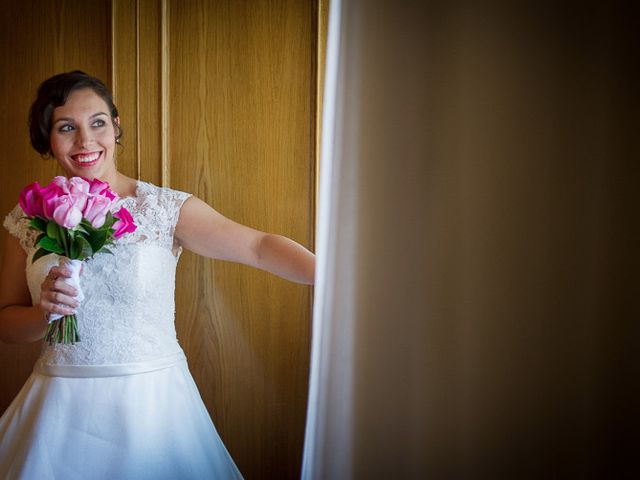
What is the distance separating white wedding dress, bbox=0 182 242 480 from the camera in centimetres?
130

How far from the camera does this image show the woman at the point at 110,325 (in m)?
1.30

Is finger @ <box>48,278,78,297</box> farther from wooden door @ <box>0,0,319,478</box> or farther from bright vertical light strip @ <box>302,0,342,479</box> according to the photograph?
bright vertical light strip @ <box>302,0,342,479</box>

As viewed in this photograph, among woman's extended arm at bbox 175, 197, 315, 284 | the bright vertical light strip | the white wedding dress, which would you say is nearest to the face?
the white wedding dress

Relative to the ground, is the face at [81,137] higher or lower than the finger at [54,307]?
higher

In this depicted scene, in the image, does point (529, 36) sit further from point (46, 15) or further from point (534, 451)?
point (46, 15)

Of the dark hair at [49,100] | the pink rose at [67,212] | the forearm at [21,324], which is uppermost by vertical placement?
the dark hair at [49,100]

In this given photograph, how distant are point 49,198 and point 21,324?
442 mm

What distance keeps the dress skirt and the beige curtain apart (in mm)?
931

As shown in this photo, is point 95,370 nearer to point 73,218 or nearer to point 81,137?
point 73,218

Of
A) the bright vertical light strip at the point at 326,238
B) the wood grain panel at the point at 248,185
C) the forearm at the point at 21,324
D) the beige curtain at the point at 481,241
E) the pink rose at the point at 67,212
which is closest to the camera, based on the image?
the beige curtain at the point at 481,241

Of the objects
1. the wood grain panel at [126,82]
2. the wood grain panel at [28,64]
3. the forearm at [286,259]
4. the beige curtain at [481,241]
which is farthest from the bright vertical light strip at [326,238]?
the wood grain panel at [28,64]

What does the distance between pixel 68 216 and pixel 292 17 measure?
0.91 m

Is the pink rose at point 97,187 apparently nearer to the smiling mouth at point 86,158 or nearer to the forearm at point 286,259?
the smiling mouth at point 86,158

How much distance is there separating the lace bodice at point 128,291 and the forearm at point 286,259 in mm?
247
